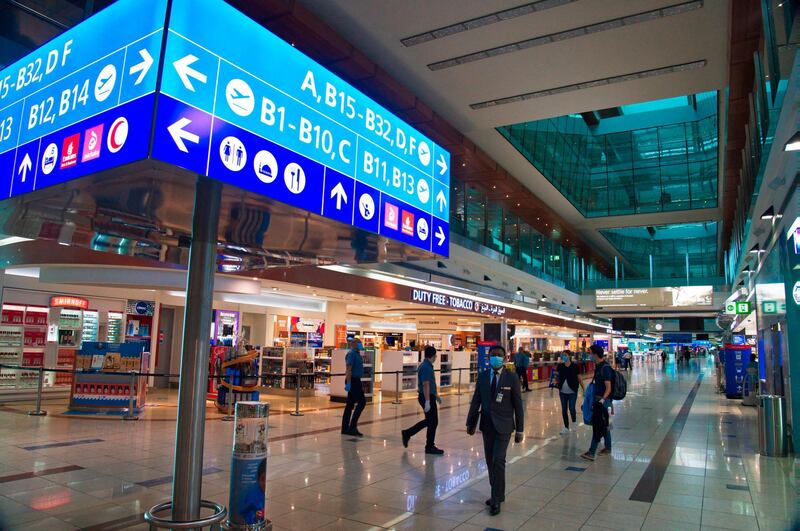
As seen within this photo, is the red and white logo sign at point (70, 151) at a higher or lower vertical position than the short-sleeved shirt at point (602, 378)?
higher

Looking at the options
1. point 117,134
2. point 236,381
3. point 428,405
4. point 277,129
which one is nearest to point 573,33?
point 428,405

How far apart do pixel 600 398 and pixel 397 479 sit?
3.39m

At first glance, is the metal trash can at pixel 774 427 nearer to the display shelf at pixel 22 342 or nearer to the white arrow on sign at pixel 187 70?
the white arrow on sign at pixel 187 70

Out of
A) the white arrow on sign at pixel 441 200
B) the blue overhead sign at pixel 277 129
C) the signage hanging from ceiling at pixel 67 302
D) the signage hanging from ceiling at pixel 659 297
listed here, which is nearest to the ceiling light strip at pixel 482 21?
the white arrow on sign at pixel 441 200

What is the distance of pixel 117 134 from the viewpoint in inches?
113

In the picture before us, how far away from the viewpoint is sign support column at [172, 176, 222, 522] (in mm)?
4109

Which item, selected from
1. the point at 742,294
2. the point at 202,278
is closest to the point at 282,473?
the point at 202,278

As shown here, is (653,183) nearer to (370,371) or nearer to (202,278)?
(370,371)

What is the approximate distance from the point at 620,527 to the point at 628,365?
3692 centimetres

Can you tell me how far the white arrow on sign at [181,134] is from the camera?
279 cm

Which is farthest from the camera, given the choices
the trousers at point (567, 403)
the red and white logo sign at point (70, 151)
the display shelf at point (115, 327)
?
the display shelf at point (115, 327)

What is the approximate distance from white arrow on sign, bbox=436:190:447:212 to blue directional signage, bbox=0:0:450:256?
1.03 m

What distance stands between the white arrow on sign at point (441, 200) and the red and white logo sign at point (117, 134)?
310 centimetres

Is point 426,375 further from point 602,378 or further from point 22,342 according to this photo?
point 22,342
